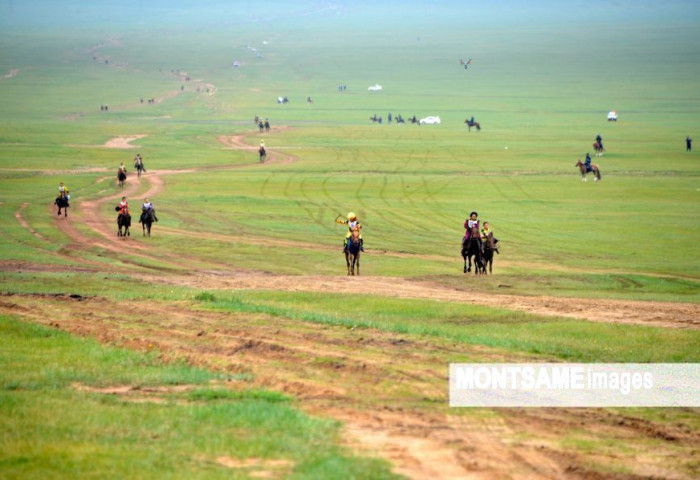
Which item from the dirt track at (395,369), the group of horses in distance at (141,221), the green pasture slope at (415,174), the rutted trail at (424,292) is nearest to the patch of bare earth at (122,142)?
the green pasture slope at (415,174)

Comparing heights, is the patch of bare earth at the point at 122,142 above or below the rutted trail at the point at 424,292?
above

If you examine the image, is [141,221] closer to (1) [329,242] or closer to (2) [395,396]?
(1) [329,242]

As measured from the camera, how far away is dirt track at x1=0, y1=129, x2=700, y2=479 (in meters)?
13.6

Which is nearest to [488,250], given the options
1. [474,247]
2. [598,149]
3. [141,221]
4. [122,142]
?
[474,247]

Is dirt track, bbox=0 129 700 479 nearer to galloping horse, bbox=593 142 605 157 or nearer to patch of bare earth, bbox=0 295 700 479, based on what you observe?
patch of bare earth, bbox=0 295 700 479

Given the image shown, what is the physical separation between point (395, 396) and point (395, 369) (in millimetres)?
1626

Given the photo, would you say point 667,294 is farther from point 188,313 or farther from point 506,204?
point 506,204

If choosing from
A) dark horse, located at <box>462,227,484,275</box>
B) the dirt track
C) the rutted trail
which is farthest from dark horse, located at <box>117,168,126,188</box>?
the dirt track

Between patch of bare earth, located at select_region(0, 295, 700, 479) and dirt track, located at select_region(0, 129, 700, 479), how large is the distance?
0.08 ft

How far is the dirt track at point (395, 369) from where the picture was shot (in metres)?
13.6

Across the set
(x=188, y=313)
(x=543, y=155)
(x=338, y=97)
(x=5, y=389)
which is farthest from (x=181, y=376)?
(x=338, y=97)

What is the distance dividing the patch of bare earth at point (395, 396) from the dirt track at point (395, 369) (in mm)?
25

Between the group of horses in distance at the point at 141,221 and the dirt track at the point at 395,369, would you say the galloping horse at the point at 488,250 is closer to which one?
the dirt track at the point at 395,369

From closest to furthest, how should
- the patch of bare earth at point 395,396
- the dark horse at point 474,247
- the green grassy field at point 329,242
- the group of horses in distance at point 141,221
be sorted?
the patch of bare earth at point 395,396 → the green grassy field at point 329,242 → the dark horse at point 474,247 → the group of horses in distance at point 141,221
